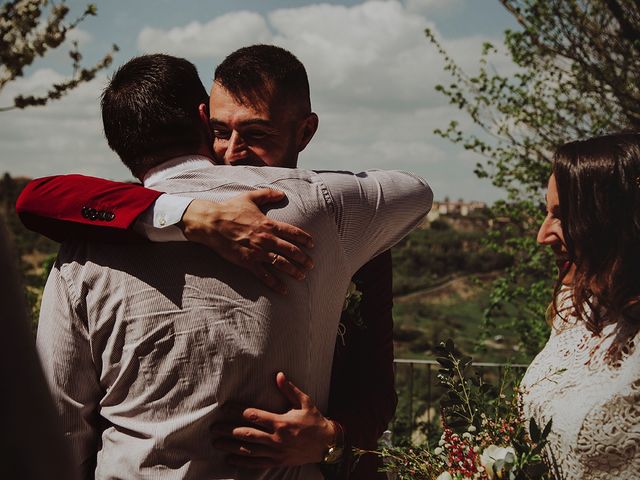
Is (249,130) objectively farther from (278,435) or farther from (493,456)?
(493,456)

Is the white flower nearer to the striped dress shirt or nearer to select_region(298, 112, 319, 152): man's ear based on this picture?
the striped dress shirt

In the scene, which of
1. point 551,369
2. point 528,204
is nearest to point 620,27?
point 528,204

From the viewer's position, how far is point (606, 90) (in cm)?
646

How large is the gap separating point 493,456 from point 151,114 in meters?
1.12

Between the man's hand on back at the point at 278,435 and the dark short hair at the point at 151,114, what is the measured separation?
0.62 metres

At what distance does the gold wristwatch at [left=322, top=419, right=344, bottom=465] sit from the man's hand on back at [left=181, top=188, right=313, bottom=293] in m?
0.42

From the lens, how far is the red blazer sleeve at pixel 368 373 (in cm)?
179

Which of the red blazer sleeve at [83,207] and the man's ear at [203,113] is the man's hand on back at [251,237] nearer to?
the red blazer sleeve at [83,207]

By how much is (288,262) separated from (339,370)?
49 cm

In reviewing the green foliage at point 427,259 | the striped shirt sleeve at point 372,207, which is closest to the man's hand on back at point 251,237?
the striped shirt sleeve at point 372,207

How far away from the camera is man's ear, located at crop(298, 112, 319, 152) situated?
7.70ft

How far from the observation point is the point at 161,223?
148 centimetres

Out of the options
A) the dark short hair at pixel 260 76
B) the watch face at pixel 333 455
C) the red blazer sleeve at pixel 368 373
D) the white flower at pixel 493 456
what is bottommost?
the watch face at pixel 333 455

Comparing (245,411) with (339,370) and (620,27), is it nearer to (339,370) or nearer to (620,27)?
(339,370)
